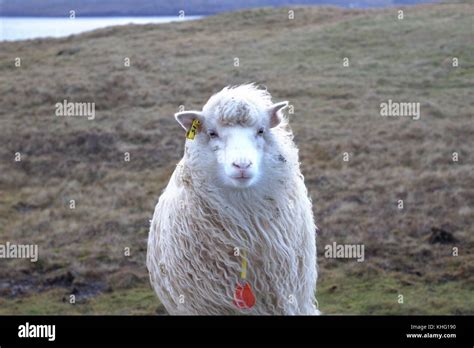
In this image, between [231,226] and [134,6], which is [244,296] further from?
[134,6]

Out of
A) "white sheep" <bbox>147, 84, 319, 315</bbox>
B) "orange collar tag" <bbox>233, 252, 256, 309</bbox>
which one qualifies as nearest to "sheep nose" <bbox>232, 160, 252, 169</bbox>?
"white sheep" <bbox>147, 84, 319, 315</bbox>

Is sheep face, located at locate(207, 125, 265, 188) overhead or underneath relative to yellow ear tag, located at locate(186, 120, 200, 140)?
underneath

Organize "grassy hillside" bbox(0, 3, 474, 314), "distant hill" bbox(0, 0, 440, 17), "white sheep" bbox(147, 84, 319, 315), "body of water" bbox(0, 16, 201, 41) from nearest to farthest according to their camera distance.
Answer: "white sheep" bbox(147, 84, 319, 315) → "grassy hillside" bbox(0, 3, 474, 314) → "distant hill" bbox(0, 0, 440, 17) → "body of water" bbox(0, 16, 201, 41)

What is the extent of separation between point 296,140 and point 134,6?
59.7ft

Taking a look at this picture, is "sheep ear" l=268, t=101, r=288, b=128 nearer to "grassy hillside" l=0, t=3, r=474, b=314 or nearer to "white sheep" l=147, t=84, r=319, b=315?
"white sheep" l=147, t=84, r=319, b=315

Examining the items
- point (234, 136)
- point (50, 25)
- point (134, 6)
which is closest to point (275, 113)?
point (234, 136)

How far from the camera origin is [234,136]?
5.21 meters

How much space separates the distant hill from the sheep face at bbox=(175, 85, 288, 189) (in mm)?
24406

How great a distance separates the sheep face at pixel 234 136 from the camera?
5.09 meters

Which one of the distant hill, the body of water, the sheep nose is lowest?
the sheep nose

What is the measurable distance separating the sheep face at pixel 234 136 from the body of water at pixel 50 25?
84.9ft

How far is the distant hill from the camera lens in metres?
29.1
